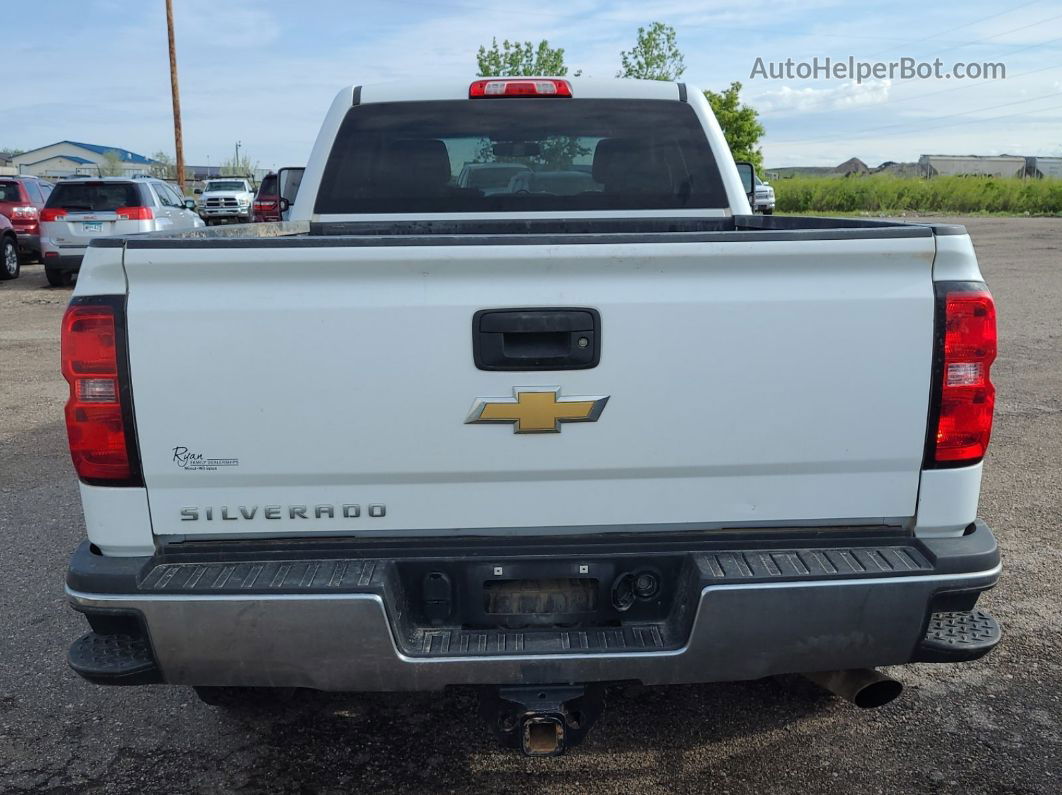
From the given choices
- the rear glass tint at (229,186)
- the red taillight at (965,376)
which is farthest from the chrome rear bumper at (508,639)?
the rear glass tint at (229,186)

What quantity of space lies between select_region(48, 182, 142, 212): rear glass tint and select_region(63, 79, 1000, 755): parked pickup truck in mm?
14629

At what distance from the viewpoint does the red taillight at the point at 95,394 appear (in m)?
2.36

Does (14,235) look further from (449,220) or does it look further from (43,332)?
(449,220)

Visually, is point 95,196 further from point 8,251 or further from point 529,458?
point 529,458

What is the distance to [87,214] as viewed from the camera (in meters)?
15.5

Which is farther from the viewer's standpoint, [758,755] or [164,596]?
[758,755]

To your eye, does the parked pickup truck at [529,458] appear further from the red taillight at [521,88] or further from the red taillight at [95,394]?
the red taillight at [521,88]

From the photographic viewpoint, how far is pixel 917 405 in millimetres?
2453

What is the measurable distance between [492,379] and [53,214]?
15.4 m

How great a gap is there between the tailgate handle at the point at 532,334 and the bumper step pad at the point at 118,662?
115 cm

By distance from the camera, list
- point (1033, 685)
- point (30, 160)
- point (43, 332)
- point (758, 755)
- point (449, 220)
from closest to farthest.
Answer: point (758, 755) → point (1033, 685) → point (449, 220) → point (43, 332) → point (30, 160)

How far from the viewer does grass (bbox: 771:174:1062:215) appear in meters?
46.4

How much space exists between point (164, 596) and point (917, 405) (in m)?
1.96

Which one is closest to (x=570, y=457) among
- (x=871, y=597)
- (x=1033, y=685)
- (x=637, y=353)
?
(x=637, y=353)
